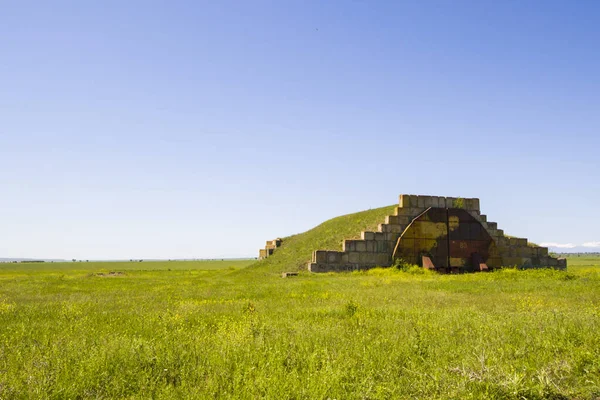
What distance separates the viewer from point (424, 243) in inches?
1219

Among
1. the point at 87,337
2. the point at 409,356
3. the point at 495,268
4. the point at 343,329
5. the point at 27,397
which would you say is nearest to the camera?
the point at 27,397

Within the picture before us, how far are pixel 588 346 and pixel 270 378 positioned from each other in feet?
17.1

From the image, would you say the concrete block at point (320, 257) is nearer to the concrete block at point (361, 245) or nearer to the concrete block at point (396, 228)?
the concrete block at point (361, 245)

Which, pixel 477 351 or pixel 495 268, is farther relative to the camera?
pixel 495 268

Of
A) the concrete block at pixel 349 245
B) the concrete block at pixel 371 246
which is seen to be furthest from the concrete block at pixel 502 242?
the concrete block at pixel 349 245

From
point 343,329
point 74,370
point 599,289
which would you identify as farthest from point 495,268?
point 74,370

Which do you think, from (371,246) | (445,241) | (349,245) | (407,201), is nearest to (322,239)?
(349,245)

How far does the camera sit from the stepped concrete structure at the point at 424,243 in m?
30.4

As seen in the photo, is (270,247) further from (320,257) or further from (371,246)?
(371,246)

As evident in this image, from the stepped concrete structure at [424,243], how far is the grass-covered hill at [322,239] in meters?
1.67

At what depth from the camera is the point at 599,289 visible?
16484 millimetres

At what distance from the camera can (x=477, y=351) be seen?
7.31m

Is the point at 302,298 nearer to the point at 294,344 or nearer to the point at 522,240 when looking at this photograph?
the point at 294,344

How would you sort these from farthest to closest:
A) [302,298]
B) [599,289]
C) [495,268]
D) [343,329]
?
[495,268] → [599,289] → [302,298] → [343,329]
